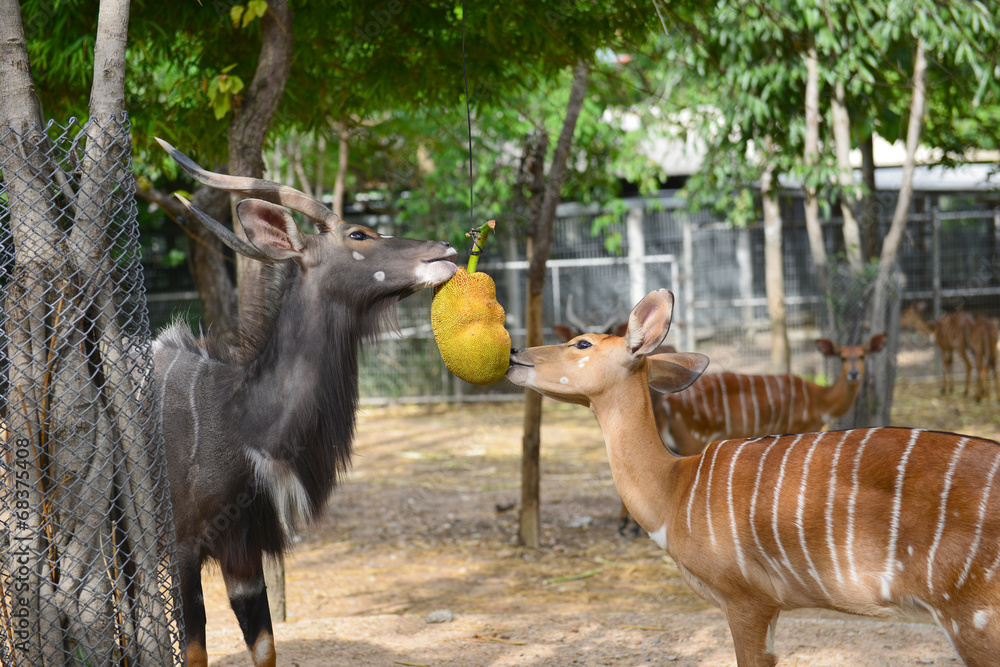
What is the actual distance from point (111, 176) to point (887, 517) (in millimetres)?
2626

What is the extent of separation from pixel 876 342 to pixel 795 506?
480cm

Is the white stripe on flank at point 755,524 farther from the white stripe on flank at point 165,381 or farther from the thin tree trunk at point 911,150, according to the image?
the thin tree trunk at point 911,150

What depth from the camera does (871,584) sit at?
2832mm

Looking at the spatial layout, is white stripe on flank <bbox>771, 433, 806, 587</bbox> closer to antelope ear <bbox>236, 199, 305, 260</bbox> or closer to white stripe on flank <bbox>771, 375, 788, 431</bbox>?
antelope ear <bbox>236, 199, 305, 260</bbox>

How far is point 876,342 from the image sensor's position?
7312mm

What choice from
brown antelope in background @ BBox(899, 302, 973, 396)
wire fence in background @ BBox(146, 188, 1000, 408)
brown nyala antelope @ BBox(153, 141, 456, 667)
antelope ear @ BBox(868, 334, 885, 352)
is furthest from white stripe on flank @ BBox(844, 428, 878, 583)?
brown antelope in background @ BBox(899, 302, 973, 396)

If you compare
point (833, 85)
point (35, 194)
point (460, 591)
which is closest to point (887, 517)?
point (35, 194)

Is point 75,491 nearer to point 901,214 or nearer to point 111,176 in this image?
point 111,176

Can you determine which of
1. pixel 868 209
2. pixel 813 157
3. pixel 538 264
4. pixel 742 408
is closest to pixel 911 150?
pixel 813 157

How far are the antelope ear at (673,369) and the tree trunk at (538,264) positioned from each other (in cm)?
231

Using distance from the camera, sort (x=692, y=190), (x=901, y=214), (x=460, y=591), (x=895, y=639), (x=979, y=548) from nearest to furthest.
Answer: (x=979, y=548) → (x=895, y=639) → (x=460, y=591) → (x=901, y=214) → (x=692, y=190)

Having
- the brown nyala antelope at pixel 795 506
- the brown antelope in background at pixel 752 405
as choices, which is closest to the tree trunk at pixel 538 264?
the brown antelope in background at pixel 752 405

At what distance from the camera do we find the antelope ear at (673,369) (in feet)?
11.7

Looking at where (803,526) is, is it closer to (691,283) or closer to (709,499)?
(709,499)
